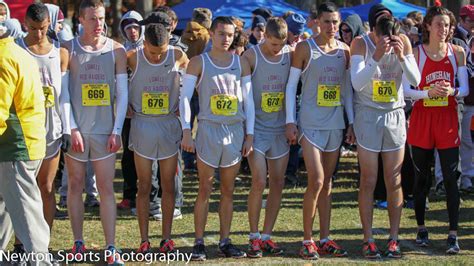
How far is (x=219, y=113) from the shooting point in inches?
334

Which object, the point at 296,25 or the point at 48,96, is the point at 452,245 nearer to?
the point at 296,25

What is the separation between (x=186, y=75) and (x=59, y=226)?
258cm

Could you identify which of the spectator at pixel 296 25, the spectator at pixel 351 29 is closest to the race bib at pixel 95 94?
the spectator at pixel 296 25

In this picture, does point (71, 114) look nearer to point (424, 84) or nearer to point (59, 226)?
point (59, 226)

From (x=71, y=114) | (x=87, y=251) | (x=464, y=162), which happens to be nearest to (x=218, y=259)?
(x=87, y=251)

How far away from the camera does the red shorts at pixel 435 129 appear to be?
29.6 feet

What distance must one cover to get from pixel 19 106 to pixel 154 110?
1.59m

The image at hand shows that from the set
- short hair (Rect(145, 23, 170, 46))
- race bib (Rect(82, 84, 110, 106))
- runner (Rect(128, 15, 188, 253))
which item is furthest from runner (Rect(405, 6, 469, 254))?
race bib (Rect(82, 84, 110, 106))

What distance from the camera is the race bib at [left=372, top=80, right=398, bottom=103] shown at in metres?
8.64

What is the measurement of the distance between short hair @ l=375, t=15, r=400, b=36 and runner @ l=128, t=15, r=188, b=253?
1788 mm

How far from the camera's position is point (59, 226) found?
396 inches

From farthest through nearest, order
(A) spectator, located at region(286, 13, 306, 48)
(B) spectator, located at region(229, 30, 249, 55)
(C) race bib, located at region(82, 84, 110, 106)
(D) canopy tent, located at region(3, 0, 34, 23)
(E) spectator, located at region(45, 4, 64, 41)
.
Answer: (D) canopy tent, located at region(3, 0, 34, 23) < (E) spectator, located at region(45, 4, 64, 41) < (A) spectator, located at region(286, 13, 306, 48) < (B) spectator, located at region(229, 30, 249, 55) < (C) race bib, located at region(82, 84, 110, 106)

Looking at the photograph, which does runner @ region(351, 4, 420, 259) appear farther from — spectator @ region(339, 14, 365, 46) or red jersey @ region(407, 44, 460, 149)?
spectator @ region(339, 14, 365, 46)

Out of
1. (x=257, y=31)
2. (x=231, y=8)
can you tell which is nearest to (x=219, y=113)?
(x=257, y=31)
